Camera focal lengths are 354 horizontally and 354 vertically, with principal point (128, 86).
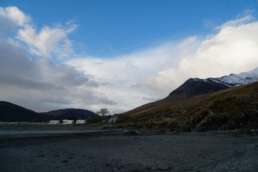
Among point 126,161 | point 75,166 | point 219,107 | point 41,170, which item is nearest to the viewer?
point 41,170

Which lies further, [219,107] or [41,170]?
[219,107]

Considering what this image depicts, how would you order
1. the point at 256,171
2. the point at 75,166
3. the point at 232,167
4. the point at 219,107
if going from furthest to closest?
the point at 219,107 < the point at 75,166 < the point at 232,167 < the point at 256,171

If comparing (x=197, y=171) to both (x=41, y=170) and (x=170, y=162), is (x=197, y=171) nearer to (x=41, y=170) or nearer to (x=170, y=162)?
(x=170, y=162)

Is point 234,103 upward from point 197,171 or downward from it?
upward

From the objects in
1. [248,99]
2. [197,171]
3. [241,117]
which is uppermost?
[248,99]

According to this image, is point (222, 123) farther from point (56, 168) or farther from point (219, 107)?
point (56, 168)

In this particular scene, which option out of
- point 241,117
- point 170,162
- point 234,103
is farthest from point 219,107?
point 170,162

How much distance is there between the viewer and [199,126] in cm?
9094

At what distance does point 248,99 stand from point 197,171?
325 feet

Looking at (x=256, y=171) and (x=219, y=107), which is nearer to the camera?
(x=256, y=171)

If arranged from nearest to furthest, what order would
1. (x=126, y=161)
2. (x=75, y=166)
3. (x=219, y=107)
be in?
(x=75, y=166) → (x=126, y=161) → (x=219, y=107)

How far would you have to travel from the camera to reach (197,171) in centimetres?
2314

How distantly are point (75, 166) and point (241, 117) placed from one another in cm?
6965

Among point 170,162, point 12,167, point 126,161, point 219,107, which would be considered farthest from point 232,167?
point 219,107
